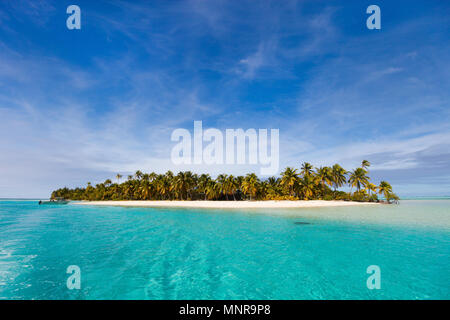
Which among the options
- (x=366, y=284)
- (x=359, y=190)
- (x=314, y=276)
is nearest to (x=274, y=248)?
(x=314, y=276)

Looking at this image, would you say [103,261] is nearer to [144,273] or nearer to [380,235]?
[144,273]

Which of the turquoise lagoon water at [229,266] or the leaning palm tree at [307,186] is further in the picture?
the leaning palm tree at [307,186]

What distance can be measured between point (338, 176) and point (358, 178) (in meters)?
6.28

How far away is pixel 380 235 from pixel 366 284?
1168 cm

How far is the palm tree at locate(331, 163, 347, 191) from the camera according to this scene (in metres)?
70.3

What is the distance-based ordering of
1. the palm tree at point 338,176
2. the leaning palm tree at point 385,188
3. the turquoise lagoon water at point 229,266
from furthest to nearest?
the palm tree at point 338,176, the leaning palm tree at point 385,188, the turquoise lagoon water at point 229,266

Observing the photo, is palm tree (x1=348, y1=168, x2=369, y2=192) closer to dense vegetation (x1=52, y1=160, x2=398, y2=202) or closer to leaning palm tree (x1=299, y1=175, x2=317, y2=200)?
dense vegetation (x1=52, y1=160, x2=398, y2=202)

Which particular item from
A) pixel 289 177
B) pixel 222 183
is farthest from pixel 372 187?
pixel 222 183

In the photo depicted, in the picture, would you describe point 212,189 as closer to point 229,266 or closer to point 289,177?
point 289,177

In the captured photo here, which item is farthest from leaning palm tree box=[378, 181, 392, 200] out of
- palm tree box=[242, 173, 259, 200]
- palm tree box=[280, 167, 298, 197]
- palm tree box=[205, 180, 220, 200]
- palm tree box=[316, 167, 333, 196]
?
palm tree box=[205, 180, 220, 200]

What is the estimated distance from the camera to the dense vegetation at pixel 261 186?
217ft

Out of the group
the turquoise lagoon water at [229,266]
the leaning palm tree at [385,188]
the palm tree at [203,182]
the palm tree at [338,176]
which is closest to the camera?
the turquoise lagoon water at [229,266]

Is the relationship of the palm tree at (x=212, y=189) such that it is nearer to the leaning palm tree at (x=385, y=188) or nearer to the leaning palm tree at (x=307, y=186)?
the leaning palm tree at (x=307, y=186)

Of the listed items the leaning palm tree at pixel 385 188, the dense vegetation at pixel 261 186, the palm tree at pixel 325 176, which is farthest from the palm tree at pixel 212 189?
the leaning palm tree at pixel 385 188
